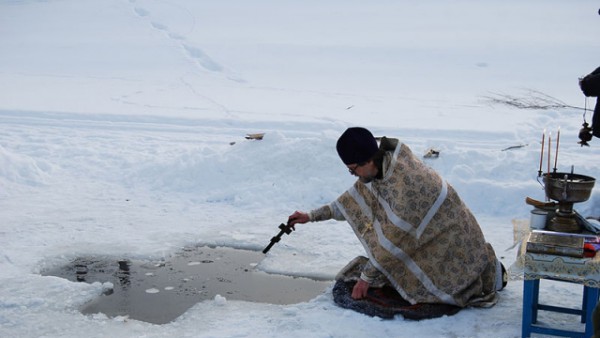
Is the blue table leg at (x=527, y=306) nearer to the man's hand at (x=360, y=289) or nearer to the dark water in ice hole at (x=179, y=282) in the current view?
the man's hand at (x=360, y=289)

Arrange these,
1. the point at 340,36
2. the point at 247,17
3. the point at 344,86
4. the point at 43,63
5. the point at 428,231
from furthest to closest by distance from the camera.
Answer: the point at 247,17 < the point at 340,36 < the point at 43,63 < the point at 344,86 < the point at 428,231

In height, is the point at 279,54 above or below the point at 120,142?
above

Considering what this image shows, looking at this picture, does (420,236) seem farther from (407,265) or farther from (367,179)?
(367,179)

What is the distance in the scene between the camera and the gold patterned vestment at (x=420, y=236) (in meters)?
4.88

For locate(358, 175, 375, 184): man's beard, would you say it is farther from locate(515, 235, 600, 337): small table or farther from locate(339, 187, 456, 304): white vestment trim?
locate(515, 235, 600, 337): small table

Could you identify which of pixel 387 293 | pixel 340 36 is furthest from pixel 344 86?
pixel 387 293

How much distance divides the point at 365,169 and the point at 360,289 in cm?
88

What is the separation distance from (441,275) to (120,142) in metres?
7.37

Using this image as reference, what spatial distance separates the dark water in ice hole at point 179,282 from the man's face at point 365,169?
125 cm

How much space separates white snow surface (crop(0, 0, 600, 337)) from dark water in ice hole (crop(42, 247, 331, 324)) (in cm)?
16

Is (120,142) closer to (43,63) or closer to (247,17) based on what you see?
(43,63)

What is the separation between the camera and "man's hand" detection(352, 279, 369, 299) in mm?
5137

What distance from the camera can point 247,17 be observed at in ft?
91.7

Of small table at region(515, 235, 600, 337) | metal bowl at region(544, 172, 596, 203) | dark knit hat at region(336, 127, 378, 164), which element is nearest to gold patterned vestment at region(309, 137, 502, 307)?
dark knit hat at region(336, 127, 378, 164)
